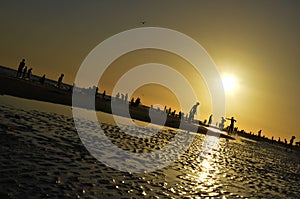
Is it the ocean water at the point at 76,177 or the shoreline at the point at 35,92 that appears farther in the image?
the shoreline at the point at 35,92

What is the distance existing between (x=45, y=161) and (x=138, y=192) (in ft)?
12.0

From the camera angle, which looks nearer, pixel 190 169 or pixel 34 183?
pixel 34 183

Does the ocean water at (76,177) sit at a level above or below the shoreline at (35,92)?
below

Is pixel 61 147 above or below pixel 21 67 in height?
below

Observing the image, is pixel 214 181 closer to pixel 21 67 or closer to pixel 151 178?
pixel 151 178

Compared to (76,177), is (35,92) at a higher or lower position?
higher

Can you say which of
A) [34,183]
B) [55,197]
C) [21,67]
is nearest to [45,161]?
[34,183]

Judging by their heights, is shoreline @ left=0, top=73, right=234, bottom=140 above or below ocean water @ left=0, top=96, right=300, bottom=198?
above

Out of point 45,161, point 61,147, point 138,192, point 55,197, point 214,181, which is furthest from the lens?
point 214,181

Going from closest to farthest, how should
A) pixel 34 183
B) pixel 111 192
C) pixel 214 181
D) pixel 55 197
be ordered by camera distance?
pixel 55 197
pixel 34 183
pixel 111 192
pixel 214 181

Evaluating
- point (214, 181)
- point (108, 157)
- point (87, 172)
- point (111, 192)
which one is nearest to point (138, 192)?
point (111, 192)

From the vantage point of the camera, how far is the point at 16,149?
11.4 metres

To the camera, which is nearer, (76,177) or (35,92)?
(76,177)

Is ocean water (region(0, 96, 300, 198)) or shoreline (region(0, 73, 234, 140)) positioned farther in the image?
shoreline (region(0, 73, 234, 140))
